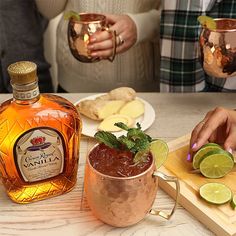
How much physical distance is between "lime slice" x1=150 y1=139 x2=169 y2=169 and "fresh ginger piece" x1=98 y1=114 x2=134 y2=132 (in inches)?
7.3

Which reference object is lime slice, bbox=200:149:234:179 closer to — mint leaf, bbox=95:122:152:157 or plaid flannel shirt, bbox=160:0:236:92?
mint leaf, bbox=95:122:152:157

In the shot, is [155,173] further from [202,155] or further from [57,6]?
[57,6]

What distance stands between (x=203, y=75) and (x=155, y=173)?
75 centimetres

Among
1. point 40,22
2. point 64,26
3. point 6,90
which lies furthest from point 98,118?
point 40,22

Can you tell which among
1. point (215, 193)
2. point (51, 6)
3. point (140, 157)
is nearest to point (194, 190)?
point (215, 193)

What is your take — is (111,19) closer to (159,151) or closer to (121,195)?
(159,151)

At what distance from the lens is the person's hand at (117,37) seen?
1129 millimetres

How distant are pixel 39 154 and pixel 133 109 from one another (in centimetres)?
36

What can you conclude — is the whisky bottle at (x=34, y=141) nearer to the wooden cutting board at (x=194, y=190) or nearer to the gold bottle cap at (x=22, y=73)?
the gold bottle cap at (x=22, y=73)

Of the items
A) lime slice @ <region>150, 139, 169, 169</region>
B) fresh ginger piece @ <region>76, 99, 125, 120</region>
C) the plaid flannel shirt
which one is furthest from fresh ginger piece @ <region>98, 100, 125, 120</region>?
the plaid flannel shirt

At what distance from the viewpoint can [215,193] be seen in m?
0.80

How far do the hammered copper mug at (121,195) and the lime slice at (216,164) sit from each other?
13 cm

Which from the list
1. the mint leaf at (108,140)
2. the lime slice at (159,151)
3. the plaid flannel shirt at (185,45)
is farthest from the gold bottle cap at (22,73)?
the plaid flannel shirt at (185,45)

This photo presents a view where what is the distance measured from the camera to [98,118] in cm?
107
